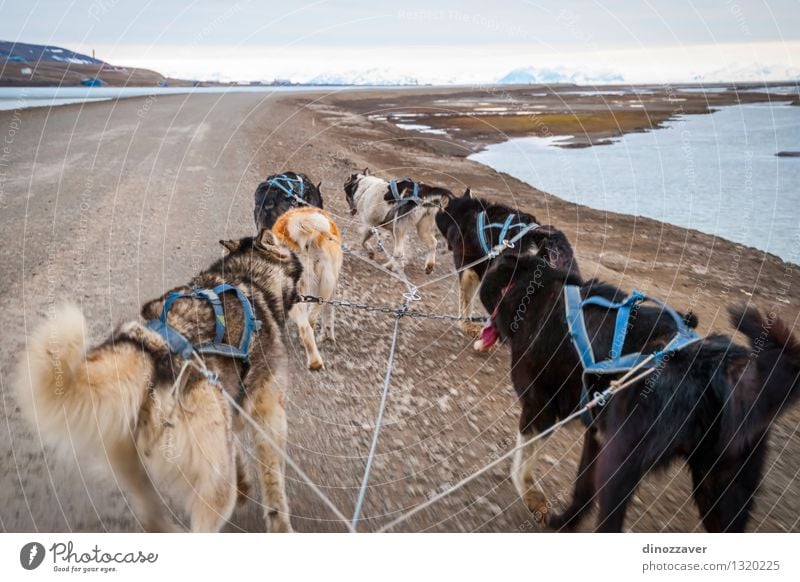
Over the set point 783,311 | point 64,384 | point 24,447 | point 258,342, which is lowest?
point 24,447

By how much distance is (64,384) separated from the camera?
4.26 feet

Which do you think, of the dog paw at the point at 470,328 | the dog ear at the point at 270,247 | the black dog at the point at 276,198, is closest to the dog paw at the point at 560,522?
the dog ear at the point at 270,247

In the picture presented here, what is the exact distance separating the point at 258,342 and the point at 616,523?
4.95 ft

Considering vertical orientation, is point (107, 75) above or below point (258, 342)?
above

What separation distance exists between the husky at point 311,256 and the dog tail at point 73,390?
5.29 feet

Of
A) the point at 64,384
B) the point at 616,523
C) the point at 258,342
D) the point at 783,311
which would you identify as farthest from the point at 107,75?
the point at 783,311

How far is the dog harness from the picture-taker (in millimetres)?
1643

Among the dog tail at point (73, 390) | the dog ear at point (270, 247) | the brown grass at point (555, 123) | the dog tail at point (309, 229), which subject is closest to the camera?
the dog tail at point (73, 390)

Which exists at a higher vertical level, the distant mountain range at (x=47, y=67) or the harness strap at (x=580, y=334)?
the distant mountain range at (x=47, y=67)

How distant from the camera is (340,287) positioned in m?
4.46

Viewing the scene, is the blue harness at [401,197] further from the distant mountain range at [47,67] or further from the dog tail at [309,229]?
the distant mountain range at [47,67]

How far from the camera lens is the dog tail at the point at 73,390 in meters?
1.30

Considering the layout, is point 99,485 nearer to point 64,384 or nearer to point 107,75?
point 64,384

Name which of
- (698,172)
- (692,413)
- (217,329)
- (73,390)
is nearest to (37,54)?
(217,329)
